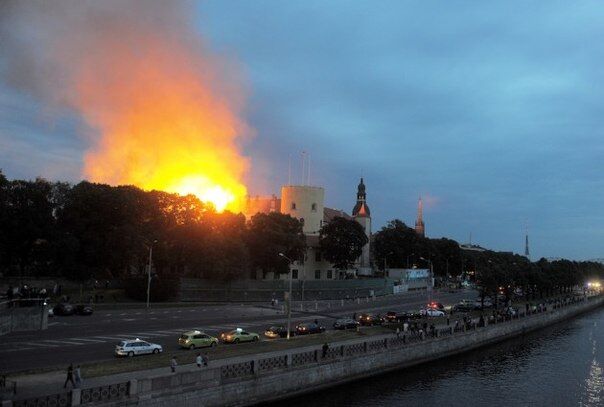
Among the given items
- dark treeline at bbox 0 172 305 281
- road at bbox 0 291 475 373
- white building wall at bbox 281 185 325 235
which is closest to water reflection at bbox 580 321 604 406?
road at bbox 0 291 475 373

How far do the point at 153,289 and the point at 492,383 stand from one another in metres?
54.9

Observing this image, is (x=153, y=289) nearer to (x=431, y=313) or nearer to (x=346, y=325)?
(x=346, y=325)

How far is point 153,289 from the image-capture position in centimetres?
8838

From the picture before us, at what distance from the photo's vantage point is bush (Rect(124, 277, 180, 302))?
8725cm

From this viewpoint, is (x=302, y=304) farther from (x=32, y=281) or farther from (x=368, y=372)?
(x=368, y=372)

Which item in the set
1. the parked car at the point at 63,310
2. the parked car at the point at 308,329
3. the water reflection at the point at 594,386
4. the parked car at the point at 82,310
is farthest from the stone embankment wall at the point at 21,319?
the water reflection at the point at 594,386

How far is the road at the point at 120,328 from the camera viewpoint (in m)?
39.8

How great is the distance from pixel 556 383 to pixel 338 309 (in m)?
46.0

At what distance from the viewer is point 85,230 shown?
90562 mm

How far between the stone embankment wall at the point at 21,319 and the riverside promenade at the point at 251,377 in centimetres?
301

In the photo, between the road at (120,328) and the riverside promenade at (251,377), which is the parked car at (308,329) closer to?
the road at (120,328)

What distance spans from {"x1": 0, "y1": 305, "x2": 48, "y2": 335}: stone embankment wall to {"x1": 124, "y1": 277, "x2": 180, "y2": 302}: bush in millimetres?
54934

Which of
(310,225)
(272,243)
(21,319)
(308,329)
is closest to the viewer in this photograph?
(21,319)

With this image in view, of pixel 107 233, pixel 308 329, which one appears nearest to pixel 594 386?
pixel 308 329
